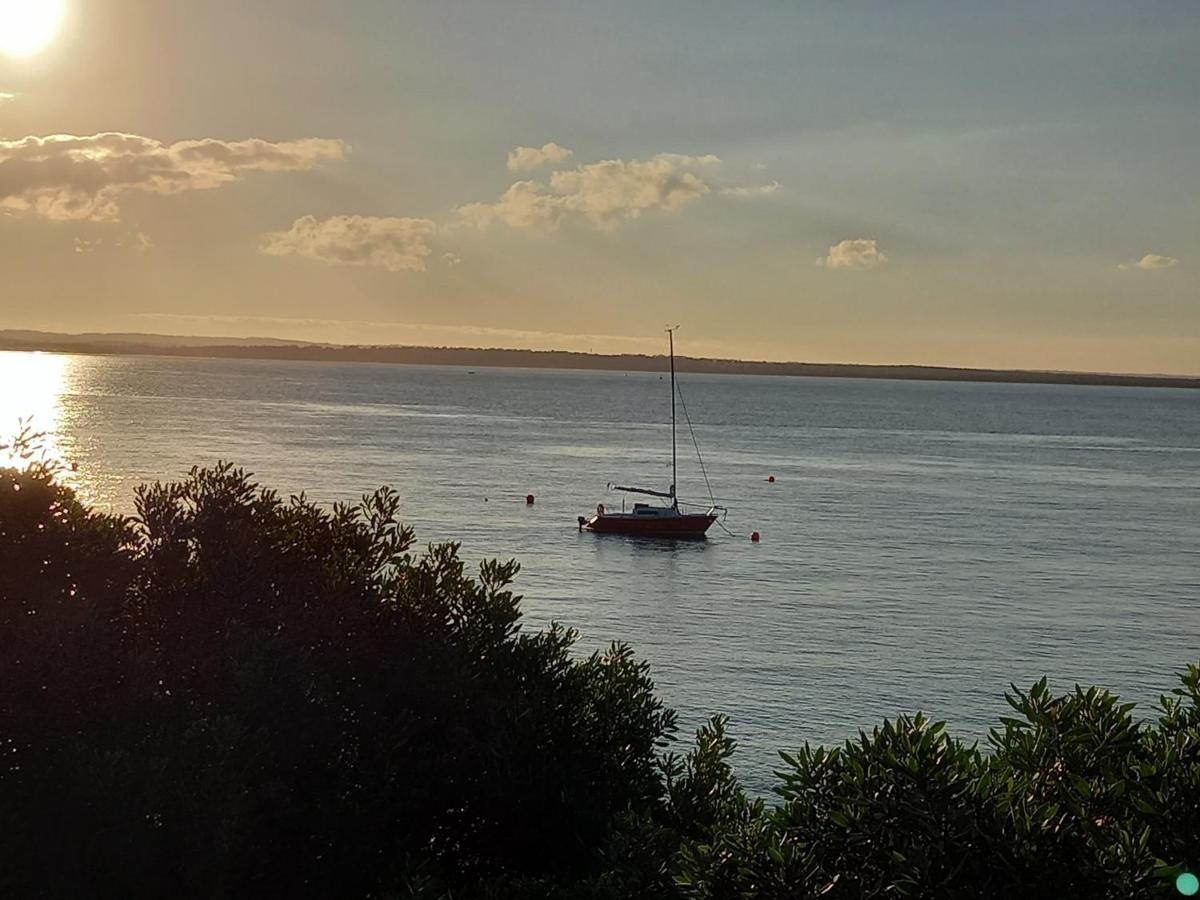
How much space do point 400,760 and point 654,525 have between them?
83.4 m

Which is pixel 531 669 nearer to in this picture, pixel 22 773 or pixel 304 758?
pixel 304 758

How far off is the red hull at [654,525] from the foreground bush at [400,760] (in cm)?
7808

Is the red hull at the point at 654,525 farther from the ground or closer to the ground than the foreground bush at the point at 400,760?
closer to the ground

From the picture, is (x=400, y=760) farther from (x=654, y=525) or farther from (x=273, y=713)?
(x=654, y=525)

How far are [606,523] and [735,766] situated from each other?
5619 cm

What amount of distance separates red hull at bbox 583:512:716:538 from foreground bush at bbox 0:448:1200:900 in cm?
7808

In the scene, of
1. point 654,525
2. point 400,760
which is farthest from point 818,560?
point 400,760

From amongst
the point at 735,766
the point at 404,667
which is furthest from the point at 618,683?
the point at 735,766

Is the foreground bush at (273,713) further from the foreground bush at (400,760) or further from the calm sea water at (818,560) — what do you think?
the calm sea water at (818,560)

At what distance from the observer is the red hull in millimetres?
99312

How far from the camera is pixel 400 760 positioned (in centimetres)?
1703

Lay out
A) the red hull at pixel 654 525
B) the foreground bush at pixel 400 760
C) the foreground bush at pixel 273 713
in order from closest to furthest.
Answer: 1. the foreground bush at pixel 400 760
2. the foreground bush at pixel 273 713
3. the red hull at pixel 654 525

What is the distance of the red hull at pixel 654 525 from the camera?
99.3 metres

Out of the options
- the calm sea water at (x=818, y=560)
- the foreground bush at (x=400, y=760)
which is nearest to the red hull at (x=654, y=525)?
Result: the calm sea water at (x=818, y=560)
